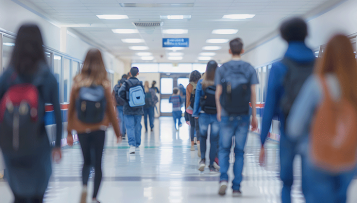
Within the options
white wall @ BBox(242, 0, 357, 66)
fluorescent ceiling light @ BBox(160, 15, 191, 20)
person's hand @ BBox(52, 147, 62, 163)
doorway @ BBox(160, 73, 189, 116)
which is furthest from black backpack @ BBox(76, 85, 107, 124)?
doorway @ BBox(160, 73, 189, 116)

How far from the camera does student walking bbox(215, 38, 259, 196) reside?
10.8ft

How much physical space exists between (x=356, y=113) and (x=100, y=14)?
8979 millimetres

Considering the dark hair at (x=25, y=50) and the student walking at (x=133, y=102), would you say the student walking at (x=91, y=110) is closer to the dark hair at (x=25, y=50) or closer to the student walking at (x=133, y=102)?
the dark hair at (x=25, y=50)

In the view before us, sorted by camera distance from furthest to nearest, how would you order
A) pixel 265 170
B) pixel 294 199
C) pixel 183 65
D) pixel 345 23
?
pixel 183 65 < pixel 345 23 < pixel 265 170 < pixel 294 199

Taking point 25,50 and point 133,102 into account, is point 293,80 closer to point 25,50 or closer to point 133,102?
point 25,50

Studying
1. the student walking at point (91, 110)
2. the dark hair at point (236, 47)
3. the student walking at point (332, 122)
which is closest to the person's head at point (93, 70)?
the student walking at point (91, 110)

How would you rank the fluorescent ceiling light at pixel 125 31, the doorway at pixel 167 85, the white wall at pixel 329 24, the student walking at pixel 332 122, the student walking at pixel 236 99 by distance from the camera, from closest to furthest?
the student walking at pixel 332 122 < the student walking at pixel 236 99 < the white wall at pixel 329 24 < the fluorescent ceiling light at pixel 125 31 < the doorway at pixel 167 85

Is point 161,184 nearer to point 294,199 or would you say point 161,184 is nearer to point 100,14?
point 294,199

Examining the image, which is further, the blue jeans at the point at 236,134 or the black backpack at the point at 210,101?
the black backpack at the point at 210,101

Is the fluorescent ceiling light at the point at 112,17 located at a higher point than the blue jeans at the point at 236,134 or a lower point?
higher

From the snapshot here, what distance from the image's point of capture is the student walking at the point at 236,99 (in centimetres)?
329

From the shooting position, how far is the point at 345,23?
22.9ft

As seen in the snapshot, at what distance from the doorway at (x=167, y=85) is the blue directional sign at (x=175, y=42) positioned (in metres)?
8.06

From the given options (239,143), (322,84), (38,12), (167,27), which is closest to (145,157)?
(239,143)
